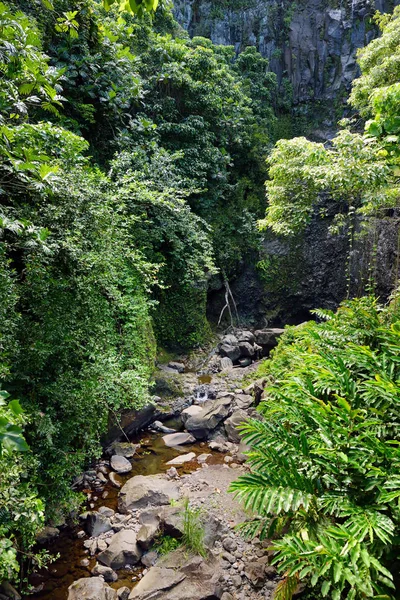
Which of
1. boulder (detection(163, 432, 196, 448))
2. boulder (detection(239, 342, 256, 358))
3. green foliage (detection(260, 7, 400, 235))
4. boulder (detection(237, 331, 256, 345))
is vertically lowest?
boulder (detection(163, 432, 196, 448))

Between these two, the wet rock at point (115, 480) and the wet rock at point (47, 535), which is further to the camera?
the wet rock at point (115, 480)

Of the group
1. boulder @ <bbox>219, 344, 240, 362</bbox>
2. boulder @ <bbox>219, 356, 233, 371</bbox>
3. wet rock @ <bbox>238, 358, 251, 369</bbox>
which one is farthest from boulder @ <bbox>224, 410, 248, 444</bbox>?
boulder @ <bbox>219, 344, 240, 362</bbox>

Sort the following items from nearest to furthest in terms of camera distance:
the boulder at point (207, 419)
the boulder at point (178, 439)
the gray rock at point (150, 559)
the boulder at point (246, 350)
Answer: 1. the gray rock at point (150, 559)
2. the boulder at point (178, 439)
3. the boulder at point (207, 419)
4. the boulder at point (246, 350)

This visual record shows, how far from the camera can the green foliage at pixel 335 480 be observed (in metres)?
2.06

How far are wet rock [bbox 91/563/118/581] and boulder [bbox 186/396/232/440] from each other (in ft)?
10.3

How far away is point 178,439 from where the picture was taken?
6684mm

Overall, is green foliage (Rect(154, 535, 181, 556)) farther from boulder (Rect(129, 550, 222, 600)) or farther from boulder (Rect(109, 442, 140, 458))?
boulder (Rect(109, 442, 140, 458))

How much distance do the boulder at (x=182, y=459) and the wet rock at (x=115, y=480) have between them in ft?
2.99

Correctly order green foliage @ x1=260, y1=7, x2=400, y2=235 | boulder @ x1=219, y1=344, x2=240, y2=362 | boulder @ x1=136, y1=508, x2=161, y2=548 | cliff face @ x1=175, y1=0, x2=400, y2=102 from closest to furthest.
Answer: green foliage @ x1=260, y1=7, x2=400, y2=235 < boulder @ x1=136, y1=508, x2=161, y2=548 < boulder @ x1=219, y1=344, x2=240, y2=362 < cliff face @ x1=175, y1=0, x2=400, y2=102

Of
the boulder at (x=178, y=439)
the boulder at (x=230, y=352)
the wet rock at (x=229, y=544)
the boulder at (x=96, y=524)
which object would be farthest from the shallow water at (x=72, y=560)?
the boulder at (x=230, y=352)

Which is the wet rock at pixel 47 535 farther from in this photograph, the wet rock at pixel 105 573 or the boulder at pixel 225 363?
the boulder at pixel 225 363

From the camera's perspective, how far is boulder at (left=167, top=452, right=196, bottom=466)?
602 cm

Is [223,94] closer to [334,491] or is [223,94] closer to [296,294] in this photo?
[296,294]

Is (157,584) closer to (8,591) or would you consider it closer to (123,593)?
(123,593)
